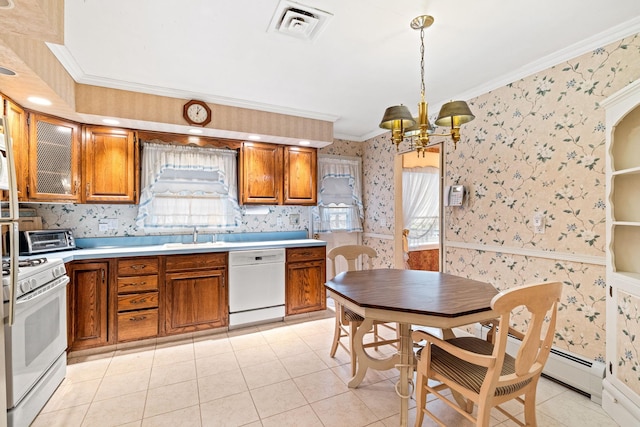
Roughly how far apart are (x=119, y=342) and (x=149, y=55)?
2.58 meters

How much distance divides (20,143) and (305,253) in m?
2.79

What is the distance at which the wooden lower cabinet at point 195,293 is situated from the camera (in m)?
3.05

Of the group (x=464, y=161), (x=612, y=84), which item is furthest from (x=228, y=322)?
(x=612, y=84)

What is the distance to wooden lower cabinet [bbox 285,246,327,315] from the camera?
11.9 feet

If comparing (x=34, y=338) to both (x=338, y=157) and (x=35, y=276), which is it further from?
(x=338, y=157)

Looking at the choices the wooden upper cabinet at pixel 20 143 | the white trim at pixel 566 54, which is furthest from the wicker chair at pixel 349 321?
the wooden upper cabinet at pixel 20 143

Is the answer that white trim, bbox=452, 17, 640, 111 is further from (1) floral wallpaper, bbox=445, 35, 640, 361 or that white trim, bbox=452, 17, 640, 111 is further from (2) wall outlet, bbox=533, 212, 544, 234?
(2) wall outlet, bbox=533, 212, 544, 234

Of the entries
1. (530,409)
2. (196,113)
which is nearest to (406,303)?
(530,409)

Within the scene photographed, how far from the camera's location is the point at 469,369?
1544 millimetres

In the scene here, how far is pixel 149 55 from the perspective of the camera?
229 cm

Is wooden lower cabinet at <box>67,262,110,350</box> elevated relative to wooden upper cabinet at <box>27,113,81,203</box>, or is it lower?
lower

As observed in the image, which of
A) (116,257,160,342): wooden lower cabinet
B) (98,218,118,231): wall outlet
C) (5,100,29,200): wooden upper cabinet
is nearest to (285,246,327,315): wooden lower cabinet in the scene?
(116,257,160,342): wooden lower cabinet

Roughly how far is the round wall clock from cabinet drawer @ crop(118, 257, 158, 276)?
4.81 feet

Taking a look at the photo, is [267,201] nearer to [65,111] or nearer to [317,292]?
[317,292]
